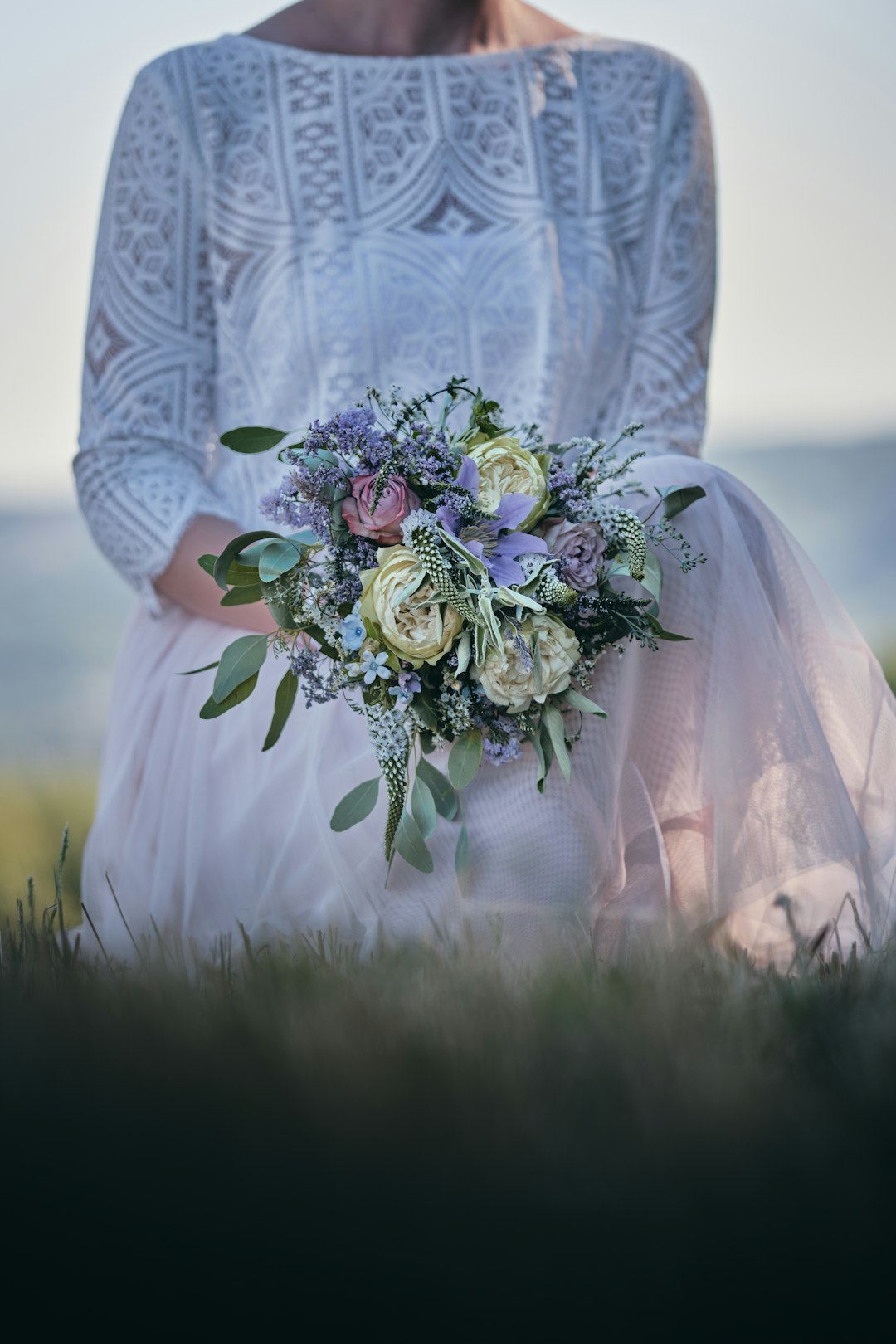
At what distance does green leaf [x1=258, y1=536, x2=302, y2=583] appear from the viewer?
1.23 meters

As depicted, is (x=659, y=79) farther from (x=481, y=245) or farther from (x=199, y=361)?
(x=199, y=361)

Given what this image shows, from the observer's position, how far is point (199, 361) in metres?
1.89

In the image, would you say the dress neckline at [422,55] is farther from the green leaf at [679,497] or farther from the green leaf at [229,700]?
the green leaf at [229,700]

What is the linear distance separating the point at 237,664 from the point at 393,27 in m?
1.26

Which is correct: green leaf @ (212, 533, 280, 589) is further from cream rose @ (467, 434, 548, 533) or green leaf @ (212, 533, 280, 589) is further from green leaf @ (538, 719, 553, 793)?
green leaf @ (538, 719, 553, 793)

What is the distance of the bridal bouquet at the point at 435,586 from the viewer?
119 centimetres

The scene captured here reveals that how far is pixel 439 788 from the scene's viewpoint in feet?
4.36

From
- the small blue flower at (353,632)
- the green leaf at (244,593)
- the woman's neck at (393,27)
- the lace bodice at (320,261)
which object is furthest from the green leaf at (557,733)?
the woman's neck at (393,27)

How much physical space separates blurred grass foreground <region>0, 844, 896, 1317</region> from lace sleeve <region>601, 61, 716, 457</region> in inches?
45.1

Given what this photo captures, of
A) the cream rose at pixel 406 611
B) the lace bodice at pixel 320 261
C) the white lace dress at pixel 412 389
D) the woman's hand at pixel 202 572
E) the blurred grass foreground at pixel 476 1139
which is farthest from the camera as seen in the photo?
the lace bodice at pixel 320 261

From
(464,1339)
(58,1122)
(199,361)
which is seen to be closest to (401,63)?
(199,361)

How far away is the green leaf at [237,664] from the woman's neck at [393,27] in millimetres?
1175

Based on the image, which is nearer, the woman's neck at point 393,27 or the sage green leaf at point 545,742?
the sage green leaf at point 545,742

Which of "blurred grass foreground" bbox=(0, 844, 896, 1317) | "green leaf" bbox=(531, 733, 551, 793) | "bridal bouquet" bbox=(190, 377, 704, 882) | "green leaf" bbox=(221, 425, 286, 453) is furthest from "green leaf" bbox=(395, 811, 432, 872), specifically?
"green leaf" bbox=(221, 425, 286, 453)
